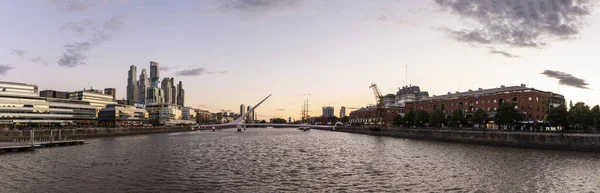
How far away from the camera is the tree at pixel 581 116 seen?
308 feet

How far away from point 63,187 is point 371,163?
38672 mm

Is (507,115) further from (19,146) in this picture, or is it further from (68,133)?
(68,133)

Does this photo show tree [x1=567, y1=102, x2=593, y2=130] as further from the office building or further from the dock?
the office building

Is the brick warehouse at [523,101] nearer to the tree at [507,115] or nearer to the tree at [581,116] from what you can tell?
the tree at [507,115]

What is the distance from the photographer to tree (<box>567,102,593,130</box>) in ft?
308

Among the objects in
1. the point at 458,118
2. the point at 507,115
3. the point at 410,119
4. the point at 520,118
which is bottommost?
the point at 410,119

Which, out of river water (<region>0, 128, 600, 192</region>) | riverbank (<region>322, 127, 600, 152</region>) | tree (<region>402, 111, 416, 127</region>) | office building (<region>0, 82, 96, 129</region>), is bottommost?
river water (<region>0, 128, 600, 192</region>)

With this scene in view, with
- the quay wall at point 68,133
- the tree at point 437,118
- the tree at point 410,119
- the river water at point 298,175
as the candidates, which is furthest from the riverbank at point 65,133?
the tree at point 437,118

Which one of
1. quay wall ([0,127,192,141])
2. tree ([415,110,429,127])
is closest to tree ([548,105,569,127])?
tree ([415,110,429,127])

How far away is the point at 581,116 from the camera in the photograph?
94.6 m

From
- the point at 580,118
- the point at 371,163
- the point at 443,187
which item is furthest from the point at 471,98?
the point at 443,187

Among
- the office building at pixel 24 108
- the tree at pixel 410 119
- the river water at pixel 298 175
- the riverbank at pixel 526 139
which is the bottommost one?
the river water at pixel 298 175

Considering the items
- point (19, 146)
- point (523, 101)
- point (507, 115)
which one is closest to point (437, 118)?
point (523, 101)

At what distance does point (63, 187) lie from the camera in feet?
122
